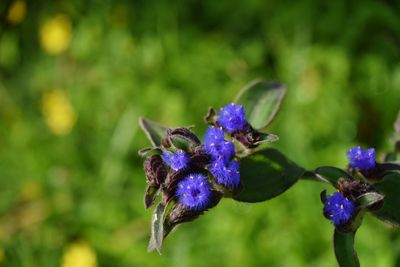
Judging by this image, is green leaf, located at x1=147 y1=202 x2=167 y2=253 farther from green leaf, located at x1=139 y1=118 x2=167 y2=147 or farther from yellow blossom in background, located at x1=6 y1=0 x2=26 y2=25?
yellow blossom in background, located at x1=6 y1=0 x2=26 y2=25

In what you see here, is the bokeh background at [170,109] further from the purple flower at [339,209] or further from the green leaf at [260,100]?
the purple flower at [339,209]

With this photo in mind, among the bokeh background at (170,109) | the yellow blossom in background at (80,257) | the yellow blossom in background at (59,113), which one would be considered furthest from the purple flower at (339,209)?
the yellow blossom in background at (59,113)

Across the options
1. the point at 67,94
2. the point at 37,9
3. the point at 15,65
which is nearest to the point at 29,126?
the point at 67,94

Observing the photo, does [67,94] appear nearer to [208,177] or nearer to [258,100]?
[258,100]

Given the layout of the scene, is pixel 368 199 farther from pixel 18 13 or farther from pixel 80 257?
pixel 18 13

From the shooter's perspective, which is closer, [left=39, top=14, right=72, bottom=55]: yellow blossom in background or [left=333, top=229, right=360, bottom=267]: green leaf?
[left=333, top=229, right=360, bottom=267]: green leaf

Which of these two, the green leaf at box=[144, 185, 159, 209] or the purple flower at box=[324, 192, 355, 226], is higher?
the green leaf at box=[144, 185, 159, 209]

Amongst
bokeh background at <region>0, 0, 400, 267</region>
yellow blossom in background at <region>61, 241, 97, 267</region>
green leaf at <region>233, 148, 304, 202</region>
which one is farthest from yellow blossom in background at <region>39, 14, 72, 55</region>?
green leaf at <region>233, 148, 304, 202</region>

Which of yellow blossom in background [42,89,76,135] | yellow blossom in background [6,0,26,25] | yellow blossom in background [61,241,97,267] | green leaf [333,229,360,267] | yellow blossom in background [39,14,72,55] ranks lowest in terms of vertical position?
yellow blossom in background [61,241,97,267]
